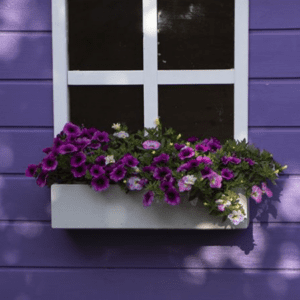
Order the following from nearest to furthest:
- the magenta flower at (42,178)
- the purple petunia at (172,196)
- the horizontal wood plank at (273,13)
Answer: the purple petunia at (172,196) < the magenta flower at (42,178) < the horizontal wood plank at (273,13)

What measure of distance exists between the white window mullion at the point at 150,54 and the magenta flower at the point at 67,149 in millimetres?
368

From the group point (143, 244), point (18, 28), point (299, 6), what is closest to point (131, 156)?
point (143, 244)

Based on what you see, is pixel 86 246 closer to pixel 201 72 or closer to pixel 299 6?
pixel 201 72

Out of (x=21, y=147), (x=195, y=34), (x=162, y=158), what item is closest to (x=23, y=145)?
(x=21, y=147)

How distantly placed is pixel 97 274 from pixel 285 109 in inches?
40.6

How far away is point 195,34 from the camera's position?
1959mm

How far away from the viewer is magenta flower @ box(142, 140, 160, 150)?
1.80 metres

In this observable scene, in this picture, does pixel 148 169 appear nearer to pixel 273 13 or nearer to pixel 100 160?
pixel 100 160

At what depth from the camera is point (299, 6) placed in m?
1.90

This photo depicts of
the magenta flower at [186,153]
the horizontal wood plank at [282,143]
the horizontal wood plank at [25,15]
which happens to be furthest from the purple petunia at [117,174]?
the horizontal wood plank at [25,15]

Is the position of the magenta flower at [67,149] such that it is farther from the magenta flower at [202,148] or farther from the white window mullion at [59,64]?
the magenta flower at [202,148]

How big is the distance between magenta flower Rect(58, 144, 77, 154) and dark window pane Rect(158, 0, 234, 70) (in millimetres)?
512

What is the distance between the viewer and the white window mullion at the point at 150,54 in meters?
→ 1.95

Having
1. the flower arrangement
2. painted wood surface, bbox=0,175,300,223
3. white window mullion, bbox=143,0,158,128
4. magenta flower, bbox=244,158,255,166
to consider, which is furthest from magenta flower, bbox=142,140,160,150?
painted wood surface, bbox=0,175,300,223
